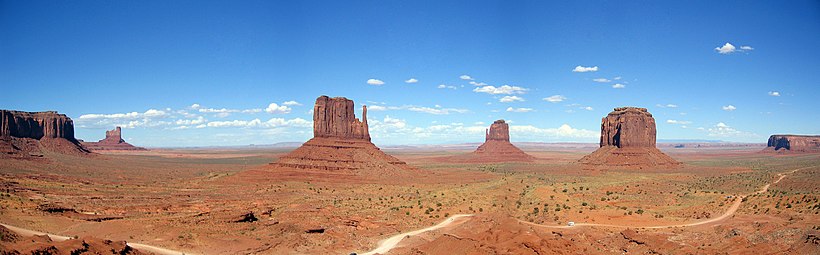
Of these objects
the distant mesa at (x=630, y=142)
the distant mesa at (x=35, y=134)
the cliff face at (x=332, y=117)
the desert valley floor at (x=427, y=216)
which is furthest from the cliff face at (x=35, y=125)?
the distant mesa at (x=630, y=142)

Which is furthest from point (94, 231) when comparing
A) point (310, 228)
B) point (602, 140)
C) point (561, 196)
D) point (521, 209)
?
point (602, 140)

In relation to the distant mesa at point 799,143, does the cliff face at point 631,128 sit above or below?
above

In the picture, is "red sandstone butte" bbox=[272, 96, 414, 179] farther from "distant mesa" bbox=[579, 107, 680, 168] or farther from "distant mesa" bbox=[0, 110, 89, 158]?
"distant mesa" bbox=[0, 110, 89, 158]

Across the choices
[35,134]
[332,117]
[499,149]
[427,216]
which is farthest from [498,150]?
[35,134]

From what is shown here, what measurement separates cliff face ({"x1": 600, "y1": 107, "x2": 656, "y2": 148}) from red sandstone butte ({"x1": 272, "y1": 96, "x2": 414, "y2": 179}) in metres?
52.7

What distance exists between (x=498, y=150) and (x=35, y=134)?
130m

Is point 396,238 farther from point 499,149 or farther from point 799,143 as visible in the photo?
point 799,143

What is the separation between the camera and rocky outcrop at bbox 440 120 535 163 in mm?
157000

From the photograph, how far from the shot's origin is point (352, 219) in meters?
42.5

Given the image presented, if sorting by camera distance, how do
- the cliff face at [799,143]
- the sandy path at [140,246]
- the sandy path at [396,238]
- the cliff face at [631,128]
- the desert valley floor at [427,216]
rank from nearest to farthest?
the sandy path at [140,246]
the desert valley floor at [427,216]
the sandy path at [396,238]
the cliff face at [631,128]
the cliff face at [799,143]

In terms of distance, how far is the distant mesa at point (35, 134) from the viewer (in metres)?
108

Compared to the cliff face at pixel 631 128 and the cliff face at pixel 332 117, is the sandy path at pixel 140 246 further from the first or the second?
the cliff face at pixel 631 128

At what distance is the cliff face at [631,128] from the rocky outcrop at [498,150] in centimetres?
4210

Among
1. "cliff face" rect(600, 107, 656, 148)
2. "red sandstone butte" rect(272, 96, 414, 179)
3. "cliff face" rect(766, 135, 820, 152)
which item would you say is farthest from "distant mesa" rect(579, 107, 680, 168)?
"cliff face" rect(766, 135, 820, 152)
